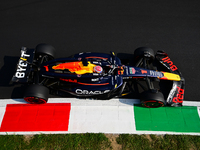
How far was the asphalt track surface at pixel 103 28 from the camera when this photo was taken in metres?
8.22

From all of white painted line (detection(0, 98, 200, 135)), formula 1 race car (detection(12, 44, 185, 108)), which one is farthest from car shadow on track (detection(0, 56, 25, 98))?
formula 1 race car (detection(12, 44, 185, 108))

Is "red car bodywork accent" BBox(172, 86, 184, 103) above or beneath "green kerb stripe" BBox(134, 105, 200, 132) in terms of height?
above

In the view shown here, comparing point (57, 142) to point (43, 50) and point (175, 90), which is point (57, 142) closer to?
point (43, 50)

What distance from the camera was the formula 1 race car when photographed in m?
6.04

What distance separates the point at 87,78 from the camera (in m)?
6.18

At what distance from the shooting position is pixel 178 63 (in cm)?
796

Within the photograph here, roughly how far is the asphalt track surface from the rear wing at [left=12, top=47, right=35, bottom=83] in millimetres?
1459

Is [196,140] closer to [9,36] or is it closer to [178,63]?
[178,63]

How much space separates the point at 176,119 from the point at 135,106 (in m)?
1.53

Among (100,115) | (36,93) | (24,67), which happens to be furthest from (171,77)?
(24,67)

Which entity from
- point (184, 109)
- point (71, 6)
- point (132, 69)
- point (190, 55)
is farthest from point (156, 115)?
point (71, 6)

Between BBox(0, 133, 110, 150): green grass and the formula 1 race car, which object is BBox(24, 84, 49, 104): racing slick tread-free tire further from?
BBox(0, 133, 110, 150): green grass

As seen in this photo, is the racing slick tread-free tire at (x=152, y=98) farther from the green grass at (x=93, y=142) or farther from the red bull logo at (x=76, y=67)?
the red bull logo at (x=76, y=67)

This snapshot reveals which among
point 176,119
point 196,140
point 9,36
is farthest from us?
point 9,36
